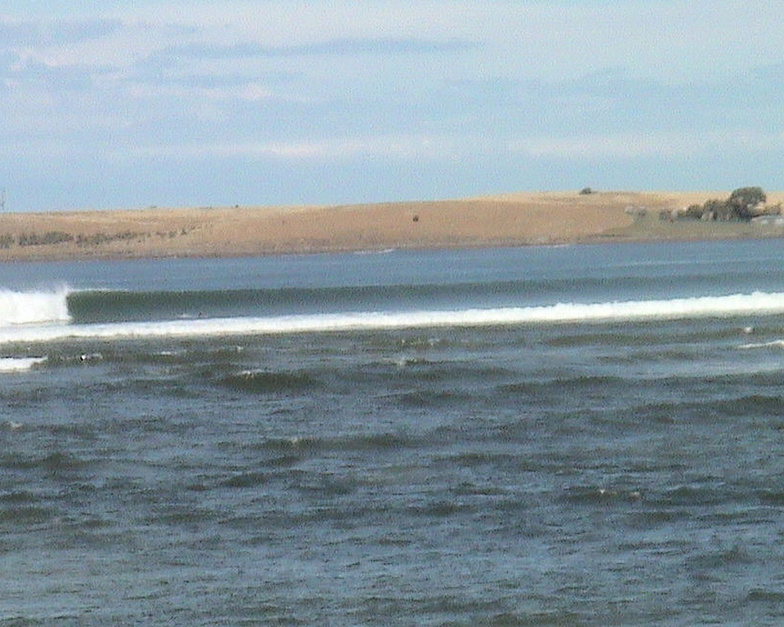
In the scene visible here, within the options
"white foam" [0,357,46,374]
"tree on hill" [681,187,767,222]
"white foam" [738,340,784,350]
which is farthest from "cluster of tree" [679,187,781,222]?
"white foam" [0,357,46,374]

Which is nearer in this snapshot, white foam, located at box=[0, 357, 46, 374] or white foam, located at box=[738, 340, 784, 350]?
white foam, located at box=[0, 357, 46, 374]

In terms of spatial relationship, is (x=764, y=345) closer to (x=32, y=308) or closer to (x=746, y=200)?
(x=32, y=308)

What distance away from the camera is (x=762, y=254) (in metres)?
83.2

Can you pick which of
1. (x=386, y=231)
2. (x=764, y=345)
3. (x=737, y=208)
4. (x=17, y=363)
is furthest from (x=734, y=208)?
(x=17, y=363)

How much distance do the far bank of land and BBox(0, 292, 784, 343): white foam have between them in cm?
6243

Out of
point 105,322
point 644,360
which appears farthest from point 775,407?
point 105,322

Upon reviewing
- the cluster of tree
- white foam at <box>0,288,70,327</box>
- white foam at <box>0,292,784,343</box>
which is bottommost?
white foam at <box>0,292,784,343</box>

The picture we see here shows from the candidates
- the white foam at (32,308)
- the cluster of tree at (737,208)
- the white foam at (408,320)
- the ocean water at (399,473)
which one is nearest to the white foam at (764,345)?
the ocean water at (399,473)

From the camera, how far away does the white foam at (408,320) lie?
131 feet

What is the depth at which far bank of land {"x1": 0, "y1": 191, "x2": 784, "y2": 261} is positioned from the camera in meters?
108

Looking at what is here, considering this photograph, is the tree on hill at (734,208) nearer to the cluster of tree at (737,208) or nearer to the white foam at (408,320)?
the cluster of tree at (737,208)

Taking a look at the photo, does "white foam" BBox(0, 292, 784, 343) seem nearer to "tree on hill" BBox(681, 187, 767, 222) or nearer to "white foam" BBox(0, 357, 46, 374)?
"white foam" BBox(0, 357, 46, 374)

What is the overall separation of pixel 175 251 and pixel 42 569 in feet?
320

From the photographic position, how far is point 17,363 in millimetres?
31969
